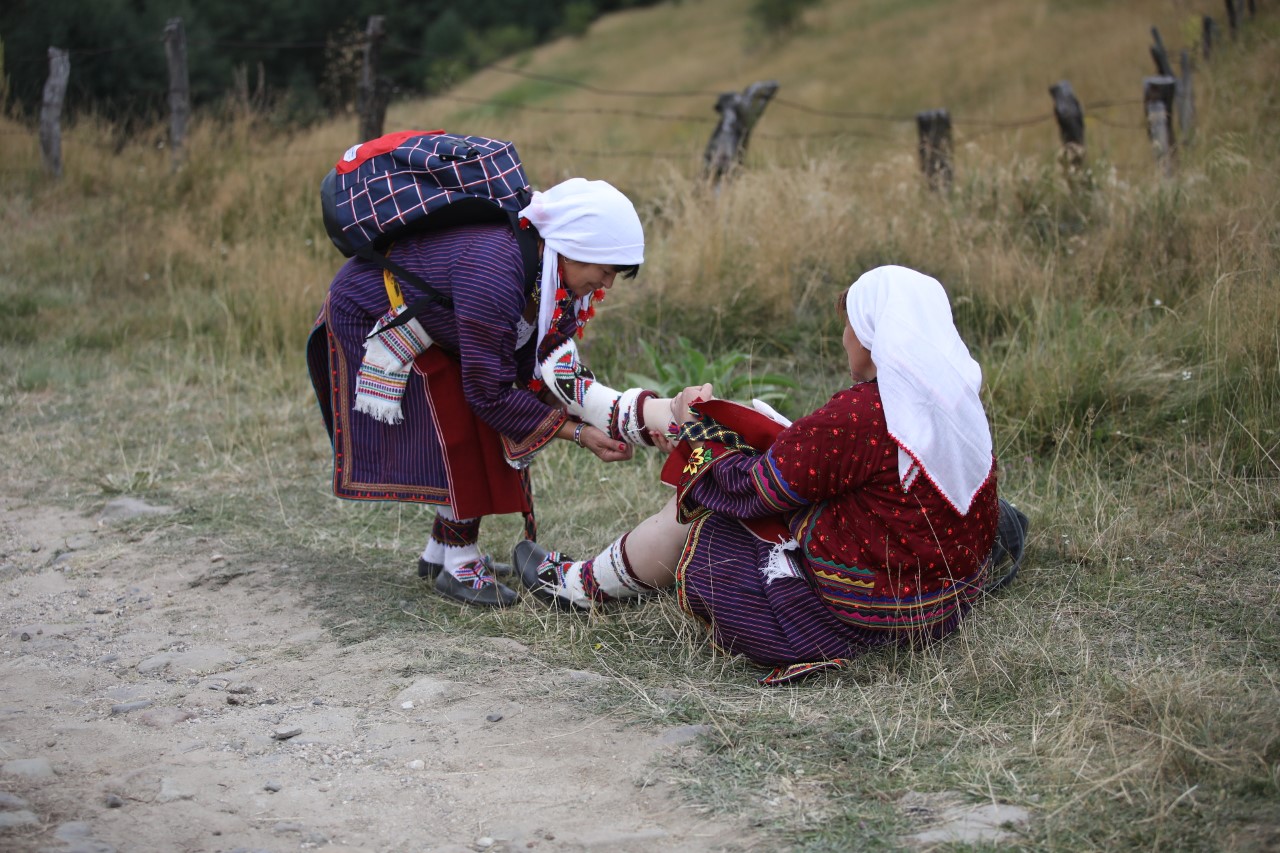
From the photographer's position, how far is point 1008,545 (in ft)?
12.4

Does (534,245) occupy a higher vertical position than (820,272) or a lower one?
higher

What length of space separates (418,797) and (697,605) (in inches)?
40.1

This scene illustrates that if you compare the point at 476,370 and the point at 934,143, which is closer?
the point at 476,370

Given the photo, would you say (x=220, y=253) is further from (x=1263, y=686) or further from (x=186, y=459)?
(x=1263, y=686)

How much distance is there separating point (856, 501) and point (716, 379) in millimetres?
2225

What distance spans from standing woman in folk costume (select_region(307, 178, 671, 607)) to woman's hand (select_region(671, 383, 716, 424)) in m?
0.09

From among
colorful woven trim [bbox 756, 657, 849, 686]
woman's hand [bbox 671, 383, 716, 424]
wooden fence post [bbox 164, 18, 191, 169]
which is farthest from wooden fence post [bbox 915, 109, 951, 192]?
wooden fence post [bbox 164, 18, 191, 169]

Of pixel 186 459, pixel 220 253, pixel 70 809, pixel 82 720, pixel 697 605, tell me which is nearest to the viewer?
pixel 70 809

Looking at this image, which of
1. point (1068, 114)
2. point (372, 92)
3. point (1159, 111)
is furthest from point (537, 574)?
point (372, 92)

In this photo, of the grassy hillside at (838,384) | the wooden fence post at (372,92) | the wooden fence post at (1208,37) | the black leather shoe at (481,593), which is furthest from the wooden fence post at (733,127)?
the wooden fence post at (1208,37)

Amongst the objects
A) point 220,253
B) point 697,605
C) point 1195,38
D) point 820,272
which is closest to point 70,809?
point 697,605

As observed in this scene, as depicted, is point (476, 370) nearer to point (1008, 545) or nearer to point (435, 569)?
point (435, 569)

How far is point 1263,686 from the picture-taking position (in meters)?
2.93

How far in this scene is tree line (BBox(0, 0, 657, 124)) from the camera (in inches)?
405
